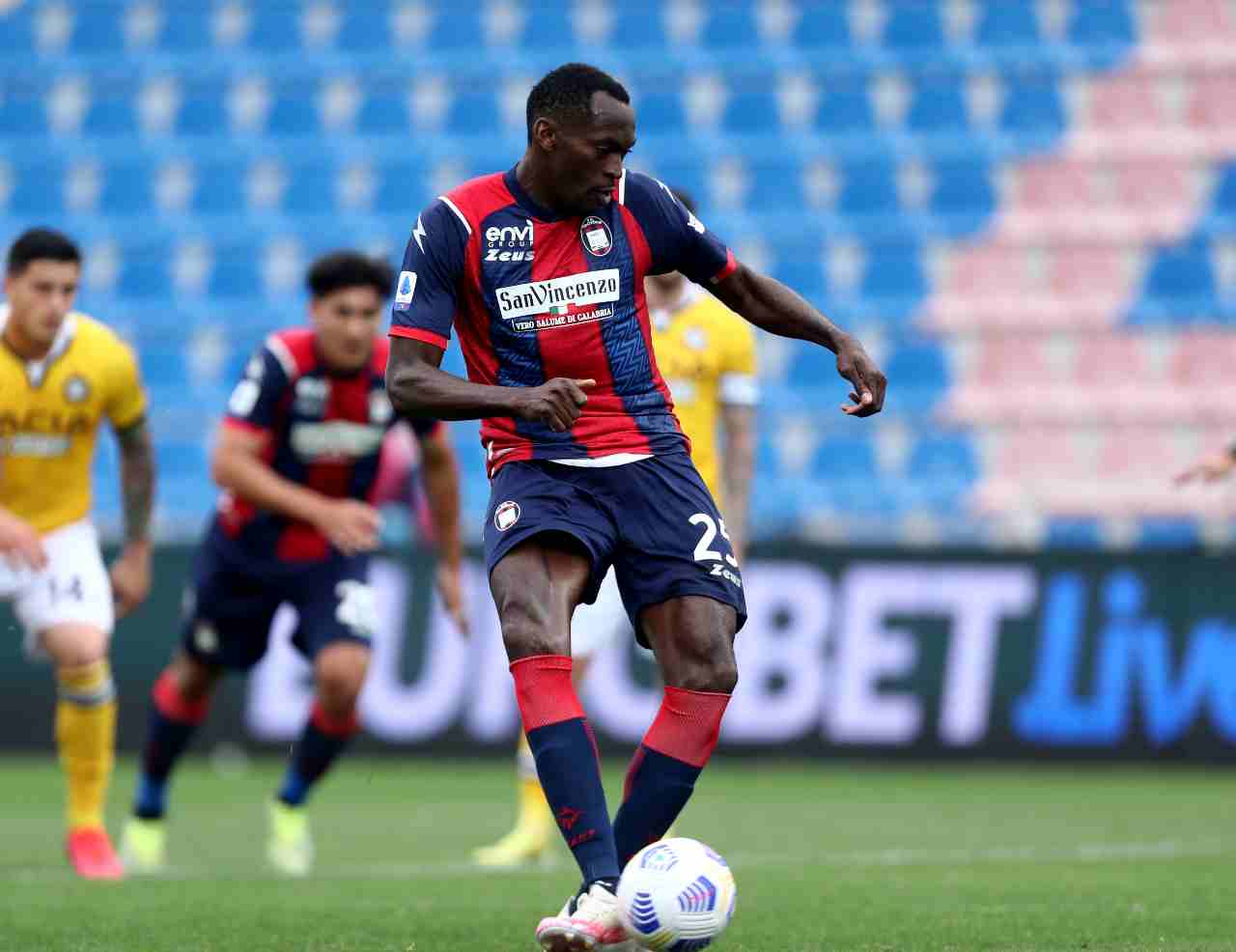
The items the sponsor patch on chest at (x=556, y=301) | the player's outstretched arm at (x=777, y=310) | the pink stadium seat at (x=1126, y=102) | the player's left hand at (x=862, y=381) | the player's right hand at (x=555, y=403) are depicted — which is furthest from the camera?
the pink stadium seat at (x=1126, y=102)

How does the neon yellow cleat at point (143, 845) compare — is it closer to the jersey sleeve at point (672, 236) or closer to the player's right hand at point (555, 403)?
the jersey sleeve at point (672, 236)

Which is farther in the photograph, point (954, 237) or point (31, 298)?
point (954, 237)

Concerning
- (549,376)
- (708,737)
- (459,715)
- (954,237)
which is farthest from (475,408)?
(954,237)

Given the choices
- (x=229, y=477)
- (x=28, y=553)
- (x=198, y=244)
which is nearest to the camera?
(x=28, y=553)

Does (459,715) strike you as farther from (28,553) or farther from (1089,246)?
(1089,246)

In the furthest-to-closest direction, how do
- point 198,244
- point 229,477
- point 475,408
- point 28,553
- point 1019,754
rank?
point 198,244 < point 1019,754 < point 229,477 < point 28,553 < point 475,408

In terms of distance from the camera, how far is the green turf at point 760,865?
5.35 meters

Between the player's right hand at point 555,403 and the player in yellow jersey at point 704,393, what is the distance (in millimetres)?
3267

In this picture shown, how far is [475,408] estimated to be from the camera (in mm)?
4789

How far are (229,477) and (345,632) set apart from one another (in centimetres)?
76

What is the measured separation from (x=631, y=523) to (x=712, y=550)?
23 cm

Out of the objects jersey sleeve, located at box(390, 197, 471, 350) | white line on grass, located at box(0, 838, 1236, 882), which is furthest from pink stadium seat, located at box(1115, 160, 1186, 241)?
jersey sleeve, located at box(390, 197, 471, 350)

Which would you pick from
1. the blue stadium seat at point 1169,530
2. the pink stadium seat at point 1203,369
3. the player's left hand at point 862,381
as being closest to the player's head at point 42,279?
the player's left hand at point 862,381

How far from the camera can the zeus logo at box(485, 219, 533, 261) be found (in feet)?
16.5
